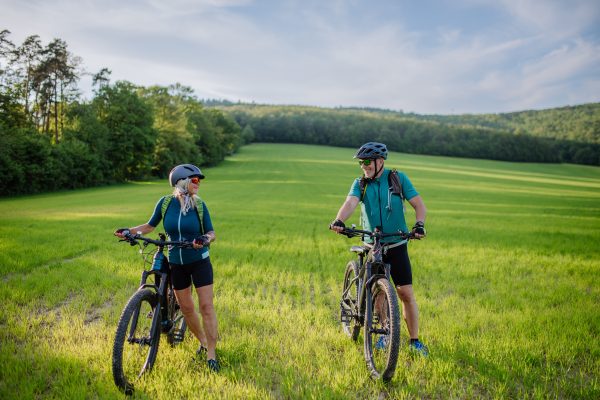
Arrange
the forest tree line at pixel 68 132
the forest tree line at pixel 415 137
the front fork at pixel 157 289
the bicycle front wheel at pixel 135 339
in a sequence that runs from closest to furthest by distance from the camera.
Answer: the bicycle front wheel at pixel 135 339, the front fork at pixel 157 289, the forest tree line at pixel 68 132, the forest tree line at pixel 415 137

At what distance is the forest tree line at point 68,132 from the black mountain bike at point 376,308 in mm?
31306

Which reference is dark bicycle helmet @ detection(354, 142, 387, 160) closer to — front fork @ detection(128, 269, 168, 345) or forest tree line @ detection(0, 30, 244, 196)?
front fork @ detection(128, 269, 168, 345)

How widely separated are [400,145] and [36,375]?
11194 cm

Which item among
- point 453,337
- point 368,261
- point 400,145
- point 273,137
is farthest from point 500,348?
point 273,137

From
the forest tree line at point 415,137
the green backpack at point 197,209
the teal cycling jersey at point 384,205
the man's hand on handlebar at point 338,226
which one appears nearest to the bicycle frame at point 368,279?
the teal cycling jersey at point 384,205

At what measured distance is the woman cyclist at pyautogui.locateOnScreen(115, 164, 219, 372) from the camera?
11.4ft

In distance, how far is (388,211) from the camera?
3801 mm

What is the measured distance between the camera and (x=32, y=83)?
3262 cm

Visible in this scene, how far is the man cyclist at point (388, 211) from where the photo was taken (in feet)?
12.3

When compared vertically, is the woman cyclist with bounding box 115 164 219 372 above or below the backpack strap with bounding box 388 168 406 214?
below

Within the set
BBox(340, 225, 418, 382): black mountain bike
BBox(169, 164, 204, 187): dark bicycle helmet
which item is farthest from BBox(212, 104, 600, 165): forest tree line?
BBox(169, 164, 204, 187): dark bicycle helmet

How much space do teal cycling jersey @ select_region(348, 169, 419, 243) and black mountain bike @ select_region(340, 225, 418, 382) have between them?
19 centimetres

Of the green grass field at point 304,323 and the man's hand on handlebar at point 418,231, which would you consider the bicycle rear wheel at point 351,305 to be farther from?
the man's hand on handlebar at point 418,231

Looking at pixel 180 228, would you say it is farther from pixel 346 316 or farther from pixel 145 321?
pixel 346 316
